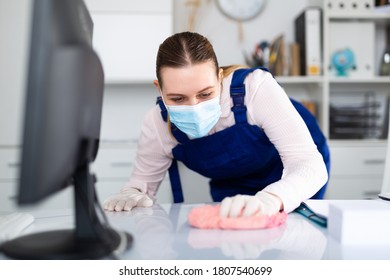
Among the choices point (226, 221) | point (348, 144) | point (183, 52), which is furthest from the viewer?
point (348, 144)

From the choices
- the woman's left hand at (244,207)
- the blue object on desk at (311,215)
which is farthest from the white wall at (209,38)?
the woman's left hand at (244,207)

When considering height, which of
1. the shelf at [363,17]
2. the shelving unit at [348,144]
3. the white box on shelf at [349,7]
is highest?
the white box on shelf at [349,7]

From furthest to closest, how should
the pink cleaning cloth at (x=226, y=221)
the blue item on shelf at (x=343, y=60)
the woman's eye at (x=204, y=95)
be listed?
the blue item on shelf at (x=343, y=60)
the woman's eye at (x=204, y=95)
the pink cleaning cloth at (x=226, y=221)

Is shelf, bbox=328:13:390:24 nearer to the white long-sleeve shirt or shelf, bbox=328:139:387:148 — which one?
shelf, bbox=328:139:387:148

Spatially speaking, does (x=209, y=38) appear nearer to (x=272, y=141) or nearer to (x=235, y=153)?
(x=235, y=153)

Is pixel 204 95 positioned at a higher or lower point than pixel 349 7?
lower

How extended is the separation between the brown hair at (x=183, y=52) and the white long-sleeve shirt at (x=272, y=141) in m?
0.16

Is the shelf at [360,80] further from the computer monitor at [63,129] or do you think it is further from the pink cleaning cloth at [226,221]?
the computer monitor at [63,129]

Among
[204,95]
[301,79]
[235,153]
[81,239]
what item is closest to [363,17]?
[301,79]

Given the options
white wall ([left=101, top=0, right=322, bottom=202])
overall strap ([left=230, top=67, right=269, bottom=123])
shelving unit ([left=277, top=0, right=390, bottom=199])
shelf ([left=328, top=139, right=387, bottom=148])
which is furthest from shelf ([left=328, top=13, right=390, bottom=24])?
overall strap ([left=230, top=67, right=269, bottom=123])

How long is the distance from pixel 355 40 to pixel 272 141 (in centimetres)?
203

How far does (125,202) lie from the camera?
1.02 m

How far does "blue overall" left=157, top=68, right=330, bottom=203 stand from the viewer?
118 centimetres

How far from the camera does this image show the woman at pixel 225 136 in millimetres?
958
